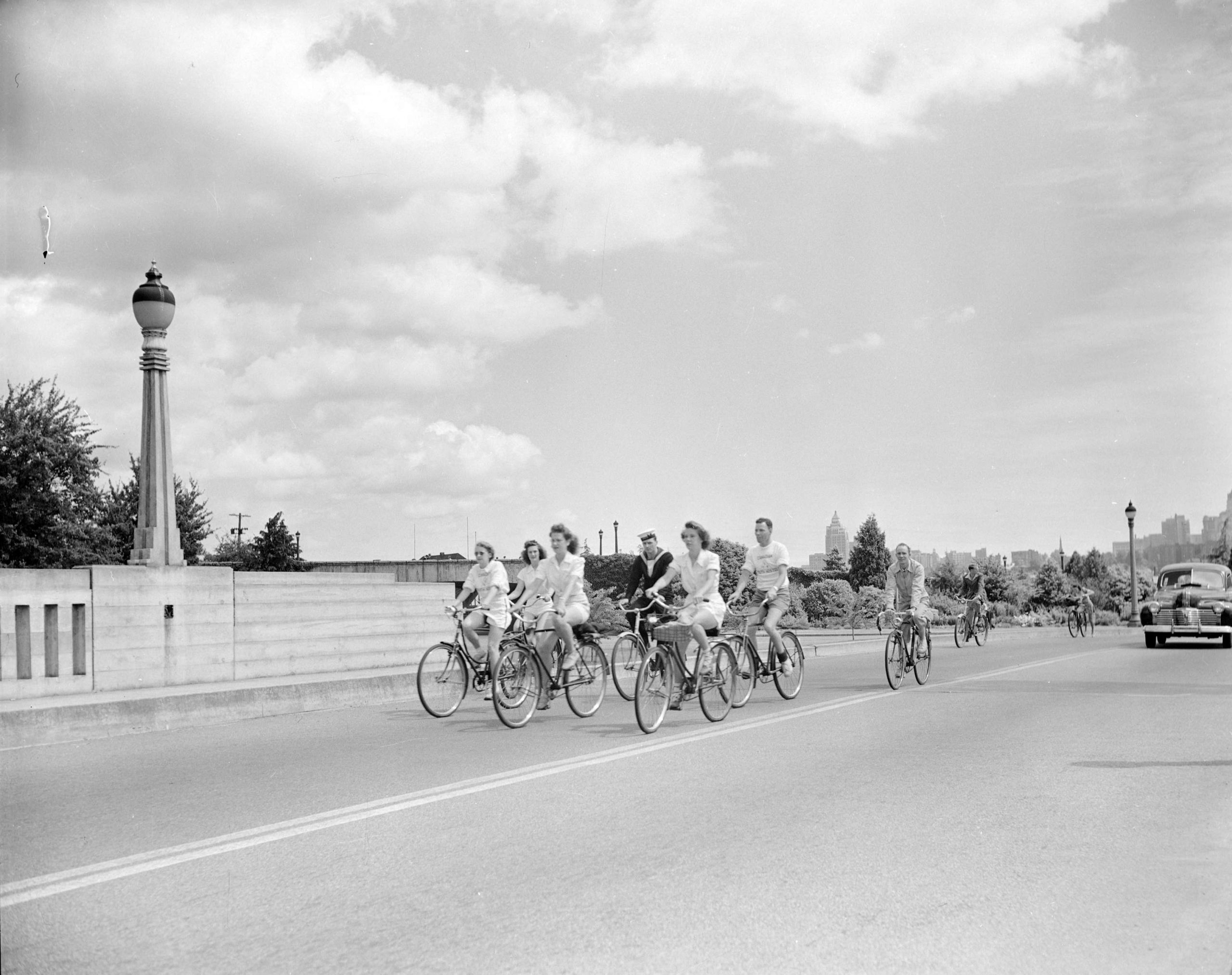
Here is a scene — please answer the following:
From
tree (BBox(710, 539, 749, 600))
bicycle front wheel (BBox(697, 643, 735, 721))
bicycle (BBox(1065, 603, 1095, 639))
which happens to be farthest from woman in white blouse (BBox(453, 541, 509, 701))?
tree (BBox(710, 539, 749, 600))

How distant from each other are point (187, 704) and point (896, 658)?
9.03 metres

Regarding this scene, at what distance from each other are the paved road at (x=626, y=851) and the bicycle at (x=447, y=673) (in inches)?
48.4

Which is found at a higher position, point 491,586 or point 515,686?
point 491,586

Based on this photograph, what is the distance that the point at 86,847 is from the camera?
6.09m

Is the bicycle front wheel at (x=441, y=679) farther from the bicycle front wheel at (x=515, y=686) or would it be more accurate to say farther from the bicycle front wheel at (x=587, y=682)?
the bicycle front wheel at (x=587, y=682)

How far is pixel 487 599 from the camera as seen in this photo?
12391mm

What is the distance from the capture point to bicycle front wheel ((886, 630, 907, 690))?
15664 mm

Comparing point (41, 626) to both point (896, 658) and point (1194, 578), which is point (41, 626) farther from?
point (1194, 578)

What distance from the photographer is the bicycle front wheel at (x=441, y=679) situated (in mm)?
12352

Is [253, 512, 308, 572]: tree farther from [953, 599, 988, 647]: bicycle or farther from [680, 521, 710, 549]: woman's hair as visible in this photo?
[680, 521, 710, 549]: woman's hair

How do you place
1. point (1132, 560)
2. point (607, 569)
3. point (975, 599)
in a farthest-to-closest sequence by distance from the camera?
point (607, 569), point (1132, 560), point (975, 599)

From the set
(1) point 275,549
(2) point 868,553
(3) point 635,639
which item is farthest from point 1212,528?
(3) point 635,639

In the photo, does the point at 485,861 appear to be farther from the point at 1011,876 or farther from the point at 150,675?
the point at 150,675

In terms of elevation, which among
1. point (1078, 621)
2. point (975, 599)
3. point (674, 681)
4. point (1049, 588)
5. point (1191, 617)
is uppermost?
point (975, 599)
